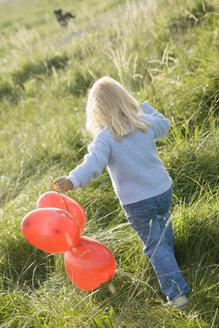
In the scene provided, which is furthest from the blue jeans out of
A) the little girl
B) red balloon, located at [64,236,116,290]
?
red balloon, located at [64,236,116,290]

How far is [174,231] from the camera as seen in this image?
8.38ft

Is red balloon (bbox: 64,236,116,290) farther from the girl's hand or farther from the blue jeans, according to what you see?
the girl's hand

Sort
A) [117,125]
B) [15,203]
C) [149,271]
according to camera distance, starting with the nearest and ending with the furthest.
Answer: [117,125] < [149,271] < [15,203]

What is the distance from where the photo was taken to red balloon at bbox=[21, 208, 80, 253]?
213cm

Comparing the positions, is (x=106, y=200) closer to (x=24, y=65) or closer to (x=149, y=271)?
(x=149, y=271)

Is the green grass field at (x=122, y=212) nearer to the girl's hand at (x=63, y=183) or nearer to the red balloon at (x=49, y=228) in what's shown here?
the red balloon at (x=49, y=228)

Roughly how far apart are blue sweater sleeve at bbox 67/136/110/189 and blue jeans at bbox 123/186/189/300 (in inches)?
12.9

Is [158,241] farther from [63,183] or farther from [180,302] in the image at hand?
[63,183]

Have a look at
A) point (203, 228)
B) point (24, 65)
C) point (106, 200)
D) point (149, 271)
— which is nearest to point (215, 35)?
point (106, 200)

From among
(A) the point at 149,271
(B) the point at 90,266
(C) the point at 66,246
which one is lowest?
(A) the point at 149,271

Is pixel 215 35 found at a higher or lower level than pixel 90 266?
higher

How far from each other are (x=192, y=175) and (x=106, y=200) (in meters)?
0.72

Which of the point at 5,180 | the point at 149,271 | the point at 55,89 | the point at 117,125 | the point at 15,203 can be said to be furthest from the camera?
the point at 55,89

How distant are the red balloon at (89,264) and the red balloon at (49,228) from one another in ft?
0.49
